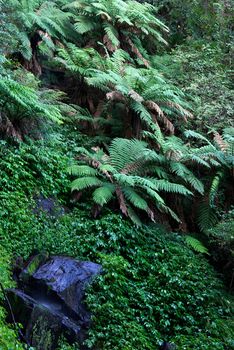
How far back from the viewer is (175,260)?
6465mm

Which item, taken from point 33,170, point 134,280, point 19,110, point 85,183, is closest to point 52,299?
point 134,280

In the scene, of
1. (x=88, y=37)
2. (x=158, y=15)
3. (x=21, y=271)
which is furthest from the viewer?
(x=158, y=15)

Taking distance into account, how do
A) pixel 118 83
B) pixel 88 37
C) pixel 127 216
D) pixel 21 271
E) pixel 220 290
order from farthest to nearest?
1. pixel 88 37
2. pixel 118 83
3. pixel 127 216
4. pixel 220 290
5. pixel 21 271

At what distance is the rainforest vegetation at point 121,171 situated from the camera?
18.4 feet

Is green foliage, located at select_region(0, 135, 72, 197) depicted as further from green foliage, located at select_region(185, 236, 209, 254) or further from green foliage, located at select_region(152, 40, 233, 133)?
green foliage, located at select_region(152, 40, 233, 133)

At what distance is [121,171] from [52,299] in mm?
2851

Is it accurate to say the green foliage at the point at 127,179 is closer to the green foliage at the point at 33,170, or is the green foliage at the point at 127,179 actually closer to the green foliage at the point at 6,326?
the green foliage at the point at 33,170

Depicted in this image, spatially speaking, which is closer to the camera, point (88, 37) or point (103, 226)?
point (103, 226)

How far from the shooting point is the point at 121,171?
293 inches

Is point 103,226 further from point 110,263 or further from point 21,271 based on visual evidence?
point 21,271

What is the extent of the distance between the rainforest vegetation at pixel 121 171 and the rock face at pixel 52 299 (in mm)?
137

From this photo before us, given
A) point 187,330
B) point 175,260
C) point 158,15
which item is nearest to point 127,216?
point 175,260

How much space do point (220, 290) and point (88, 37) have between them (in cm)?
771

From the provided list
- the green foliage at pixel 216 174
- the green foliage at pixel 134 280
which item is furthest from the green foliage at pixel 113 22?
the green foliage at pixel 134 280
